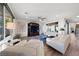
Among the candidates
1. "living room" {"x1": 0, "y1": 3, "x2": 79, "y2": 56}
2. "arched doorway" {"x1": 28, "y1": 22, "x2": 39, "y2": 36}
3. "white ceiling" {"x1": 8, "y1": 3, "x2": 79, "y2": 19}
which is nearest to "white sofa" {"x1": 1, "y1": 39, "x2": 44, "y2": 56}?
"living room" {"x1": 0, "y1": 3, "x2": 79, "y2": 56}

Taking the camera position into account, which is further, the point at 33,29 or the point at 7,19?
the point at 33,29

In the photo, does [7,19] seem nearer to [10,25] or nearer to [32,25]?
[10,25]

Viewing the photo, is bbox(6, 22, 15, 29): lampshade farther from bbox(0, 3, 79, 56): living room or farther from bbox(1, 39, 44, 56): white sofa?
bbox(1, 39, 44, 56): white sofa

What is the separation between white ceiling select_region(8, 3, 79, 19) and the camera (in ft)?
6.00

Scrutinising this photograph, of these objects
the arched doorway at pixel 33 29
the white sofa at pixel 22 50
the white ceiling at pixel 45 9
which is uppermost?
the white ceiling at pixel 45 9

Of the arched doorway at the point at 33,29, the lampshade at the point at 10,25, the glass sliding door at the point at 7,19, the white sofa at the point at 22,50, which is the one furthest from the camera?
the arched doorway at the point at 33,29

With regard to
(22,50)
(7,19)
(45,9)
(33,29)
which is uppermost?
(45,9)

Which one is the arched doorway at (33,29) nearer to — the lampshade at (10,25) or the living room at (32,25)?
the living room at (32,25)

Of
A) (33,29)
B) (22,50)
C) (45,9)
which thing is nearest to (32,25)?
(33,29)

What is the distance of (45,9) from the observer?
1.96m

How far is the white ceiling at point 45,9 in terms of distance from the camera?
1829 millimetres

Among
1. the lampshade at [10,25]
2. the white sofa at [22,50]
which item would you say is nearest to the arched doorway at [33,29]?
the white sofa at [22,50]

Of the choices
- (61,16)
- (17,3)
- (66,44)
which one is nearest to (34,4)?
(17,3)

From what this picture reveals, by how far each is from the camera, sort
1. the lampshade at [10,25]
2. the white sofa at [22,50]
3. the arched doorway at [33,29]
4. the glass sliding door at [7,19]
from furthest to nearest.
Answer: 1. the arched doorway at [33,29]
2. the lampshade at [10,25]
3. the glass sliding door at [7,19]
4. the white sofa at [22,50]
